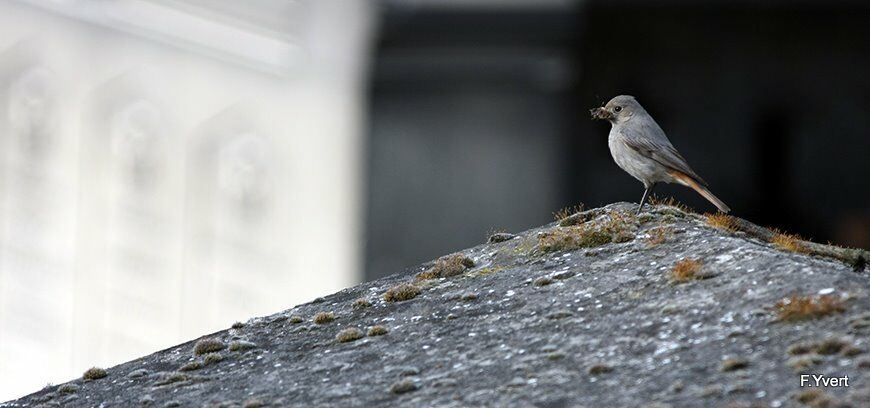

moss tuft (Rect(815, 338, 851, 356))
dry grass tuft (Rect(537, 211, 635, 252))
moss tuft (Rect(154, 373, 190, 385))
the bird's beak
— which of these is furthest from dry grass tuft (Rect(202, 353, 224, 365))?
the bird's beak

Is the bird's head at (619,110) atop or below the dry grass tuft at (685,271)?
atop

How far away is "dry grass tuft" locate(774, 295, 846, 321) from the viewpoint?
67.6ft

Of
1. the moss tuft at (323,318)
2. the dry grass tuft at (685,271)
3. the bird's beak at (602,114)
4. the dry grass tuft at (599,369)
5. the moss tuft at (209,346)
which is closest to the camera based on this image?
the dry grass tuft at (599,369)

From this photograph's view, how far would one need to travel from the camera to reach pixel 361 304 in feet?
80.4

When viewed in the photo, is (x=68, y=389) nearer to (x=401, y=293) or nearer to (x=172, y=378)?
(x=172, y=378)

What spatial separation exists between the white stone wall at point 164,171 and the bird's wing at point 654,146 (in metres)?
42.2

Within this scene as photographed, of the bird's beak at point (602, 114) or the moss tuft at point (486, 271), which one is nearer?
the moss tuft at point (486, 271)

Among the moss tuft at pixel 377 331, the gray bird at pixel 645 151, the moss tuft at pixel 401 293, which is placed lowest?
the moss tuft at pixel 377 331

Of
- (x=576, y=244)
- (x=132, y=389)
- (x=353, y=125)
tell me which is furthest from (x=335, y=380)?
(x=353, y=125)

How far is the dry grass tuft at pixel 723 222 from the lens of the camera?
24453 millimetres

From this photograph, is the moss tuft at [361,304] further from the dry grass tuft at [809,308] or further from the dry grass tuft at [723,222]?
the dry grass tuft at [809,308]

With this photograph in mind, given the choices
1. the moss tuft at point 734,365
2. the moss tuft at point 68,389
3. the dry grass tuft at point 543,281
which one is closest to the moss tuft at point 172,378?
the moss tuft at point 68,389

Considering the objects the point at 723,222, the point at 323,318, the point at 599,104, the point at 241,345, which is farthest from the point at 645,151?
the point at 599,104

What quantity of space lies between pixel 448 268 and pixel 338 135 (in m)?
48.7
